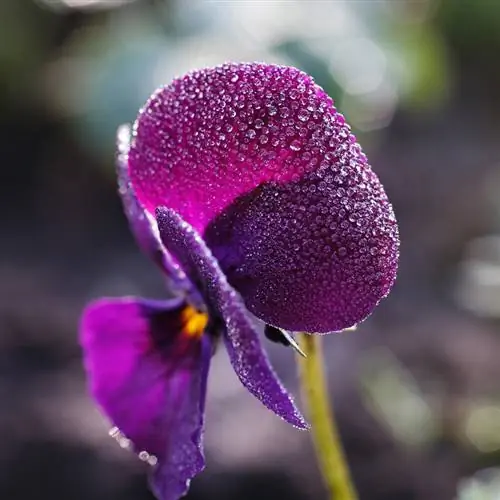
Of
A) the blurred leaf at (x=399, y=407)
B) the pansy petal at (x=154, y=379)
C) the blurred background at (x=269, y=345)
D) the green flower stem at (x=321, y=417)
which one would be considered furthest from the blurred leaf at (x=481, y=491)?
the blurred leaf at (x=399, y=407)

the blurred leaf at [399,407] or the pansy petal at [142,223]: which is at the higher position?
the pansy petal at [142,223]

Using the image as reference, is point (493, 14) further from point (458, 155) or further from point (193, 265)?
point (193, 265)

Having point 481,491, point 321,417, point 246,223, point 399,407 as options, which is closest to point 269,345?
point 399,407

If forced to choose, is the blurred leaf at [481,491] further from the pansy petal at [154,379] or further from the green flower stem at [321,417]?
the pansy petal at [154,379]

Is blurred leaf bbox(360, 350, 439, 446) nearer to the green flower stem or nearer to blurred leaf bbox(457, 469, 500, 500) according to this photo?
blurred leaf bbox(457, 469, 500, 500)

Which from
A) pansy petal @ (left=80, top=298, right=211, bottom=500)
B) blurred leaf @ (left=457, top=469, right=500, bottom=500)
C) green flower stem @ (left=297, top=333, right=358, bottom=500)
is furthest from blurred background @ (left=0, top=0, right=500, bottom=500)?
pansy petal @ (left=80, top=298, right=211, bottom=500)

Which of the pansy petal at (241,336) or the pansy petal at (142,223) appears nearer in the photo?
Answer: the pansy petal at (241,336)

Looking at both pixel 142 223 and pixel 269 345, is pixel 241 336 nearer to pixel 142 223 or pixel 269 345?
pixel 142 223

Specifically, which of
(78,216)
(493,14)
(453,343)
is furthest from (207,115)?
(493,14)
